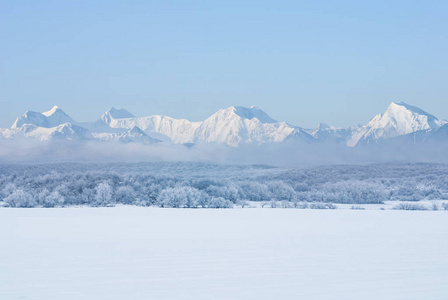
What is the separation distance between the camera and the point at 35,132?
179750 mm

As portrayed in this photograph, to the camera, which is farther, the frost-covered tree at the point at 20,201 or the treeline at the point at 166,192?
the treeline at the point at 166,192

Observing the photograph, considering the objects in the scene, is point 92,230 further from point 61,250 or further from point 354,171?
point 354,171

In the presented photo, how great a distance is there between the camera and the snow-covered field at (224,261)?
24.8 feet

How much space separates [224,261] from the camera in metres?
10.0

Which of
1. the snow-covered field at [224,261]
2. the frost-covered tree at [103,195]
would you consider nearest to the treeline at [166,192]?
the frost-covered tree at [103,195]

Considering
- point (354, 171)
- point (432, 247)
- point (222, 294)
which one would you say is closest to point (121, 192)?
point (432, 247)

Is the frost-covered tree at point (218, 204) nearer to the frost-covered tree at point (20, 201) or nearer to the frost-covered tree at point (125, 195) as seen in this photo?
the frost-covered tree at point (125, 195)

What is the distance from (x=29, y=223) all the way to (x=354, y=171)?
175 feet

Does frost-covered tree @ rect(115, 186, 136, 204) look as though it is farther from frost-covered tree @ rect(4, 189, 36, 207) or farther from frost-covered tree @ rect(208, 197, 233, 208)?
frost-covered tree @ rect(208, 197, 233, 208)

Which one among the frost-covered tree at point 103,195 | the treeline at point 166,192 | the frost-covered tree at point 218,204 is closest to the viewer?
the frost-covered tree at point 218,204

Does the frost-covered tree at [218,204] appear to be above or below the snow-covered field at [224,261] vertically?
below

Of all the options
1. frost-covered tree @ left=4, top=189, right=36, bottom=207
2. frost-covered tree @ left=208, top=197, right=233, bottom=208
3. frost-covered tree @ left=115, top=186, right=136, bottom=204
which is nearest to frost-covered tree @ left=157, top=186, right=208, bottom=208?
frost-covered tree @ left=208, top=197, right=233, bottom=208

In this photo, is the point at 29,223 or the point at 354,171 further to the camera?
the point at 354,171

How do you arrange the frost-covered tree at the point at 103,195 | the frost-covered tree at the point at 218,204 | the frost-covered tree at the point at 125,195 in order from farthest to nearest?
the frost-covered tree at the point at 125,195 < the frost-covered tree at the point at 103,195 < the frost-covered tree at the point at 218,204
